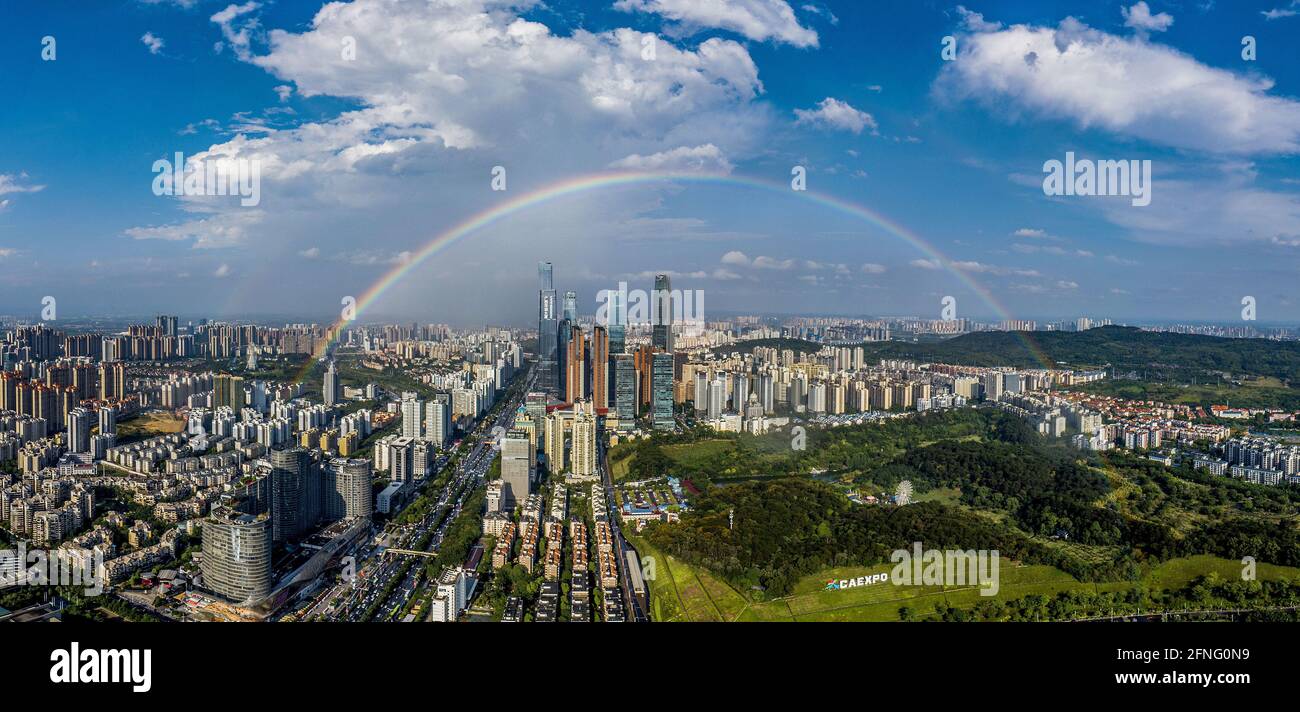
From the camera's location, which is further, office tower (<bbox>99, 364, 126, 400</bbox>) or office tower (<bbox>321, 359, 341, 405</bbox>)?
office tower (<bbox>321, 359, 341, 405</bbox>)

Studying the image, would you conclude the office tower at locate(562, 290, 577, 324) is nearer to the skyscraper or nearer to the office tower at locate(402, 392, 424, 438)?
the skyscraper

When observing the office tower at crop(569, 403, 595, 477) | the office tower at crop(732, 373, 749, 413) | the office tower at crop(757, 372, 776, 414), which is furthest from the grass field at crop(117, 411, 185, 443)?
the office tower at crop(757, 372, 776, 414)

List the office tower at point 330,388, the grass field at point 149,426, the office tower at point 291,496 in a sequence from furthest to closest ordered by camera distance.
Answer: the office tower at point 330,388, the grass field at point 149,426, the office tower at point 291,496

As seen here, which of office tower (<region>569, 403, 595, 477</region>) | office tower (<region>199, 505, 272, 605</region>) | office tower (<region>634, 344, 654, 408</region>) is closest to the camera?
office tower (<region>199, 505, 272, 605</region>)

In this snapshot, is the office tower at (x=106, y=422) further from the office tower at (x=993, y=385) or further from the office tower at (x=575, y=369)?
the office tower at (x=993, y=385)

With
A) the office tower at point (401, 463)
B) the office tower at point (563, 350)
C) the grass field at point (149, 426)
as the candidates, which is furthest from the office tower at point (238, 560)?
the office tower at point (563, 350)

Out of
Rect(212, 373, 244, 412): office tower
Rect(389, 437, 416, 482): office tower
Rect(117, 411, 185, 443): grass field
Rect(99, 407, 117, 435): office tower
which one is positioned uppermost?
Rect(212, 373, 244, 412): office tower
